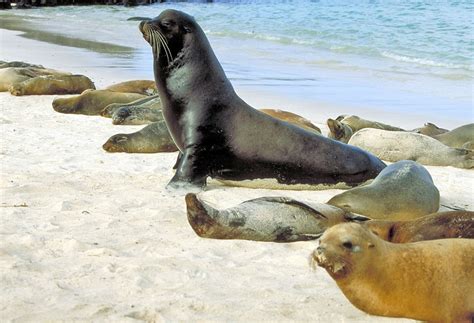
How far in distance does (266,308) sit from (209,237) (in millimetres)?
1157

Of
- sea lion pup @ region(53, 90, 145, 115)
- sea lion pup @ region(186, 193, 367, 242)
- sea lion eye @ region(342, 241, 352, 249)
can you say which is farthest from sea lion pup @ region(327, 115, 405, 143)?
sea lion eye @ region(342, 241, 352, 249)

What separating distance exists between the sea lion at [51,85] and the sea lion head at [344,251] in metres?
7.84

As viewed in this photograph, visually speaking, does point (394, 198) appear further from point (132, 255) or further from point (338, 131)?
point (338, 131)

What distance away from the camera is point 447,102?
10.9m

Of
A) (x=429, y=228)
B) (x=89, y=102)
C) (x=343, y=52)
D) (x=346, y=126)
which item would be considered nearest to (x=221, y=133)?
(x=346, y=126)

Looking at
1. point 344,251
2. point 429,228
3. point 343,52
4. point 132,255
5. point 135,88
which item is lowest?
point 343,52

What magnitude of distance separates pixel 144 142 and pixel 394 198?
2.86 m

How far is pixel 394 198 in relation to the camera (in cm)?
495

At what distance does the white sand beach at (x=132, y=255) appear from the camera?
3.16 meters

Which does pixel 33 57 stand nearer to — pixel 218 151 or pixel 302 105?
pixel 302 105

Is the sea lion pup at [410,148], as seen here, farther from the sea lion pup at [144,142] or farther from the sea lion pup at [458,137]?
the sea lion pup at [144,142]

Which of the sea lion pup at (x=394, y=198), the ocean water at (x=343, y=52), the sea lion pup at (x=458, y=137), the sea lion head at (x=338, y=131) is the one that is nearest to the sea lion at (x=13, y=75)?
the ocean water at (x=343, y=52)

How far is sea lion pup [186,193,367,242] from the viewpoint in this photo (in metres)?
4.33

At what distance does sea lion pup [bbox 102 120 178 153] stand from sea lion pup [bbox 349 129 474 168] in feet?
5.93
